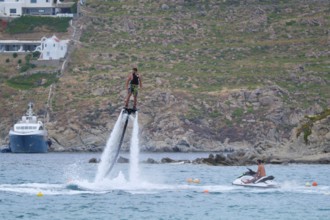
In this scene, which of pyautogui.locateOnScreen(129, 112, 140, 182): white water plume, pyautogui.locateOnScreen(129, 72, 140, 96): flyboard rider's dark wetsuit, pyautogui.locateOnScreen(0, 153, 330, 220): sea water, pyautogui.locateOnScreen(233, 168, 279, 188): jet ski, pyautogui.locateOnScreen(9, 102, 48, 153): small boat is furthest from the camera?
pyautogui.locateOnScreen(9, 102, 48, 153): small boat

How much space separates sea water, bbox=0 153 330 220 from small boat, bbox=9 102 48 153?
61.8 m

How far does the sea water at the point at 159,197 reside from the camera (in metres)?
82.1

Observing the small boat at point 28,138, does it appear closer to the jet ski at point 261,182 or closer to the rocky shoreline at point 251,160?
the rocky shoreline at point 251,160

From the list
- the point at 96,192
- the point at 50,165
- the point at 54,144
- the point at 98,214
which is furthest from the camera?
the point at 54,144

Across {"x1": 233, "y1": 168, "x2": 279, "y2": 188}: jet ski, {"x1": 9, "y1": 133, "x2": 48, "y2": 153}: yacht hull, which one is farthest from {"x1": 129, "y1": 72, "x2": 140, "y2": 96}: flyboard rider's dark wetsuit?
{"x1": 9, "y1": 133, "x2": 48, "y2": 153}: yacht hull

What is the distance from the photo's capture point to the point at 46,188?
94812mm

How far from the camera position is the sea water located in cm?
8206

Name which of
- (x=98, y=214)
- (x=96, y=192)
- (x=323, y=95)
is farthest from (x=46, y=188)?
(x=323, y=95)

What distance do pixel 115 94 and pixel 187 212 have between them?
358ft

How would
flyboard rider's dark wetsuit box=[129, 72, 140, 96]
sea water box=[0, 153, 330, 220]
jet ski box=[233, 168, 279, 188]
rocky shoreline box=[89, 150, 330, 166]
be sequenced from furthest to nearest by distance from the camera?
rocky shoreline box=[89, 150, 330, 166] < jet ski box=[233, 168, 279, 188] < flyboard rider's dark wetsuit box=[129, 72, 140, 96] < sea water box=[0, 153, 330, 220]

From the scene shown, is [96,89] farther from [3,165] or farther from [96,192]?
[96,192]

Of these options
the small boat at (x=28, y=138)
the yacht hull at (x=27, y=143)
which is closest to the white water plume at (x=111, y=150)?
the small boat at (x=28, y=138)

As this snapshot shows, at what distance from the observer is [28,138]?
178750 mm

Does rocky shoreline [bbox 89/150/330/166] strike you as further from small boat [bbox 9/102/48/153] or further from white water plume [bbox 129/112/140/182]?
small boat [bbox 9/102/48/153]
